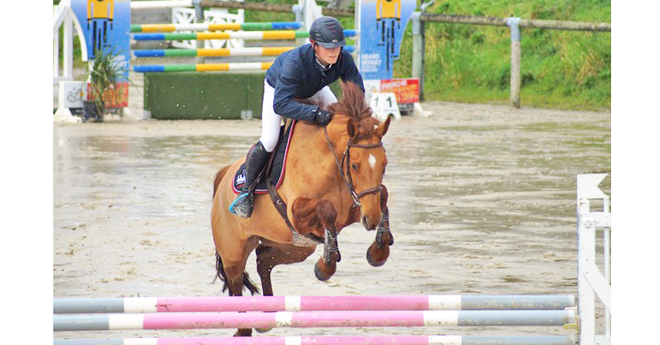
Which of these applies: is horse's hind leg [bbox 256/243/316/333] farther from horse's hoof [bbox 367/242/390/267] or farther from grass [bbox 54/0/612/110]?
grass [bbox 54/0/612/110]

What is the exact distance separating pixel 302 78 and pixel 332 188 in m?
0.48

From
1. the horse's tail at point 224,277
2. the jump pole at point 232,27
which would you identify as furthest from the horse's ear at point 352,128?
the jump pole at point 232,27

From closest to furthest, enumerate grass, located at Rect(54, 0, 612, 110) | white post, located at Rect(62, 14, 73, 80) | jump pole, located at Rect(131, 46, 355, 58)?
1. white post, located at Rect(62, 14, 73, 80)
2. jump pole, located at Rect(131, 46, 355, 58)
3. grass, located at Rect(54, 0, 612, 110)

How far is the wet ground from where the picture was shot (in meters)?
5.63

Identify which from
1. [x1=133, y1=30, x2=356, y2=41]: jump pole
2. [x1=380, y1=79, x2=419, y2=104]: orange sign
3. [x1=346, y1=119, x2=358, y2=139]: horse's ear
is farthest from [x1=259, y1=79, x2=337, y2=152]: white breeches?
[x1=380, y1=79, x2=419, y2=104]: orange sign

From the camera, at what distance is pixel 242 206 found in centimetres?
448

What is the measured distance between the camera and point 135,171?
31.5ft

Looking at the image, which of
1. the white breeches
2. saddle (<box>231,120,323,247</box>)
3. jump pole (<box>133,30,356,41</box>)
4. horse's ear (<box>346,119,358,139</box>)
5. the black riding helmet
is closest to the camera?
horse's ear (<box>346,119,358,139</box>)

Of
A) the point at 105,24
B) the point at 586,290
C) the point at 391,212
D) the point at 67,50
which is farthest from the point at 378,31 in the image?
the point at 586,290

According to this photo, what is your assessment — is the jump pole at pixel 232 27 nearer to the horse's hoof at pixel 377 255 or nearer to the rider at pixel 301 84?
the rider at pixel 301 84

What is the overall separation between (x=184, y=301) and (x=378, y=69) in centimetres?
1057

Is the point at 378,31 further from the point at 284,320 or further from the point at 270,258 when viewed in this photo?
the point at 284,320

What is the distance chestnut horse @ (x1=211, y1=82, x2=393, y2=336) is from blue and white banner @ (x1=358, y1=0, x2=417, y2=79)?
31.3 feet
